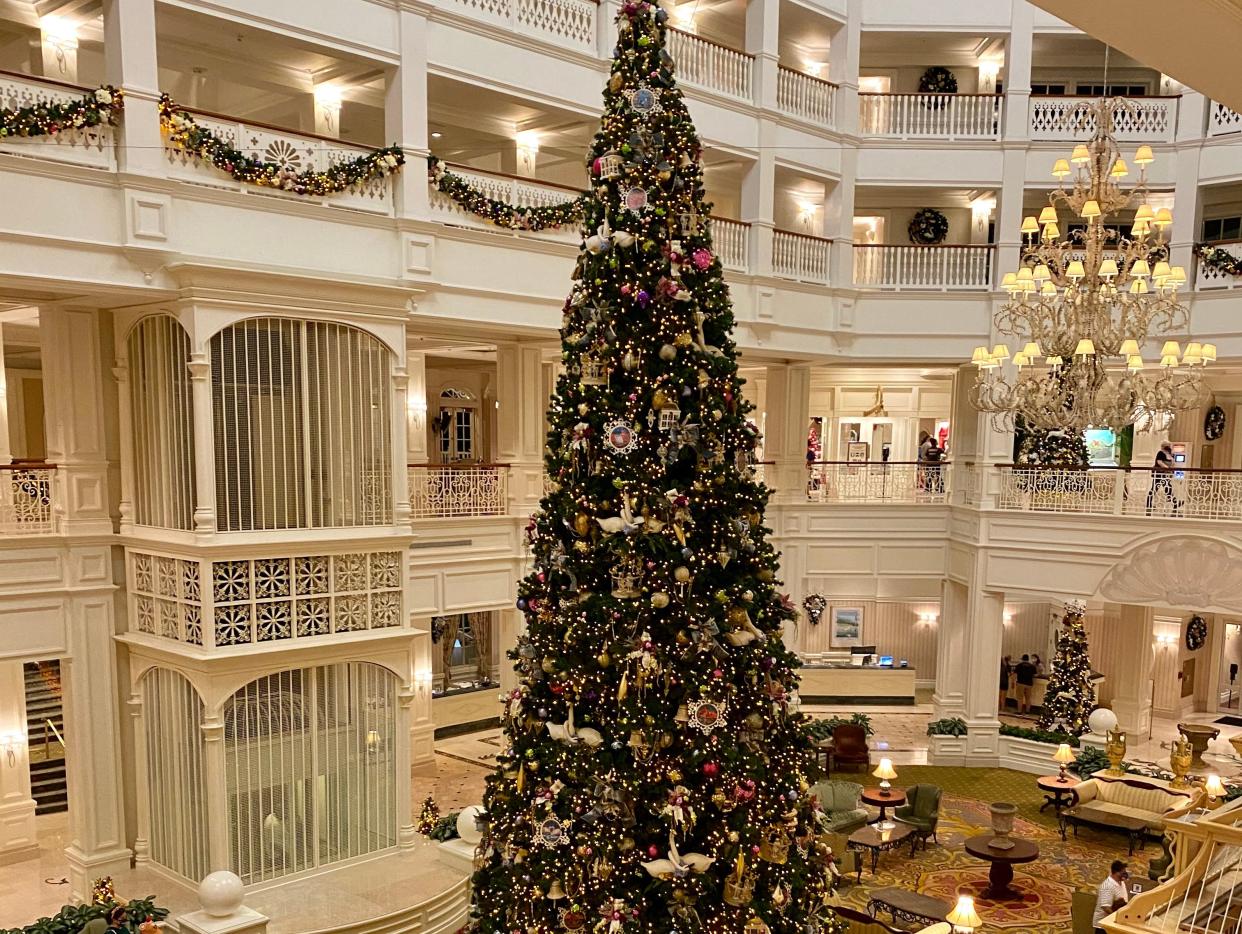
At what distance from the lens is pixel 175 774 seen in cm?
927

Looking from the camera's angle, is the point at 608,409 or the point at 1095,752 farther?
the point at 1095,752

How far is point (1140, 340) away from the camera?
29.0 ft

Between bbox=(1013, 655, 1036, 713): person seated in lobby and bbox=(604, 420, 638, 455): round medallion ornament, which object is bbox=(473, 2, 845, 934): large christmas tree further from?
bbox=(1013, 655, 1036, 713): person seated in lobby

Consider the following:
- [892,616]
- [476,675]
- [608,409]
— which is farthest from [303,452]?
[892,616]

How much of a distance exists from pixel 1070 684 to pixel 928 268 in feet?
23.6

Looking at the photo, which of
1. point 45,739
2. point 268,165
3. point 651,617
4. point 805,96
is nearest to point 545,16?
point 268,165

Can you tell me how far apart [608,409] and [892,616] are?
16.8 m

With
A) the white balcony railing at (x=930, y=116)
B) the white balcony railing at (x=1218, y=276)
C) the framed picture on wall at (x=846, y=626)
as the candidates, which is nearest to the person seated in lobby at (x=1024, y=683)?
the framed picture on wall at (x=846, y=626)

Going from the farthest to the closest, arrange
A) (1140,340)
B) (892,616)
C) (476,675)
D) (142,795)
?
1. (892,616)
2. (476,675)
3. (142,795)
4. (1140,340)

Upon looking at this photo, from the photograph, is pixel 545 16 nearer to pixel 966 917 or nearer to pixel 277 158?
pixel 277 158

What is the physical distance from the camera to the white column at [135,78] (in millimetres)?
8109

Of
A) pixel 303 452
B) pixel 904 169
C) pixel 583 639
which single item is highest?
pixel 904 169

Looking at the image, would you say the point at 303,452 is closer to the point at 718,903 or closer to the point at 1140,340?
the point at 718,903

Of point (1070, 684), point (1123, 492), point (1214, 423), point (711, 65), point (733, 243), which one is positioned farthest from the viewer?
point (1214, 423)
